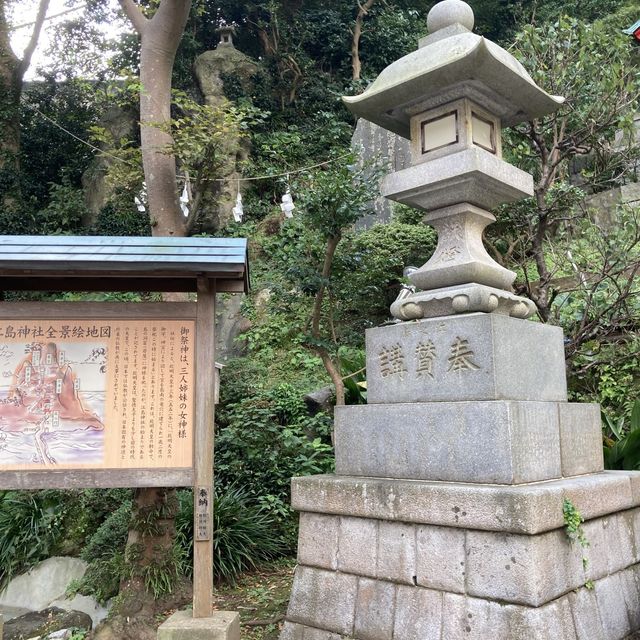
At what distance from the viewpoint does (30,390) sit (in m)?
4.00

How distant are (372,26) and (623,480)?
18.7 metres

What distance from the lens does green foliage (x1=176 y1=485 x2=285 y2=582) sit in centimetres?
606

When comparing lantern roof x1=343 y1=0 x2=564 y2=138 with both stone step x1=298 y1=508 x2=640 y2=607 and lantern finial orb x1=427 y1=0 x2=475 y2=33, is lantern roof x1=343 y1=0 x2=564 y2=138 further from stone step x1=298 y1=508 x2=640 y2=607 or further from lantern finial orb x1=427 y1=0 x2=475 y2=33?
stone step x1=298 y1=508 x2=640 y2=607

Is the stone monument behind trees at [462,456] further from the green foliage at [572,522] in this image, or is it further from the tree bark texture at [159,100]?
the tree bark texture at [159,100]

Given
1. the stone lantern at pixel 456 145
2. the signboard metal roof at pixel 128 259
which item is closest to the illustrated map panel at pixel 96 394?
the signboard metal roof at pixel 128 259

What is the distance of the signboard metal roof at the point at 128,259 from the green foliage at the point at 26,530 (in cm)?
368

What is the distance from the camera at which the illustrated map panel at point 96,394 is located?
3.93 metres

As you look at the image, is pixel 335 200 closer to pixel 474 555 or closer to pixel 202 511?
pixel 202 511

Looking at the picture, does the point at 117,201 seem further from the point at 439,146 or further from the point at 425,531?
the point at 425,531

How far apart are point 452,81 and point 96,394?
10.9 feet

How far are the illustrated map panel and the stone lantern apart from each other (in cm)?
176

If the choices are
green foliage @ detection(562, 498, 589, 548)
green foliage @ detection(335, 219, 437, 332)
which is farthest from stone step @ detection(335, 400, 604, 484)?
green foliage @ detection(335, 219, 437, 332)

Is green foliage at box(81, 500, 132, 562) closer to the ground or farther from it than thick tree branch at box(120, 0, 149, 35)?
closer to the ground

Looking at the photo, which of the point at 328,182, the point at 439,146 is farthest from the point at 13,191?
the point at 439,146
